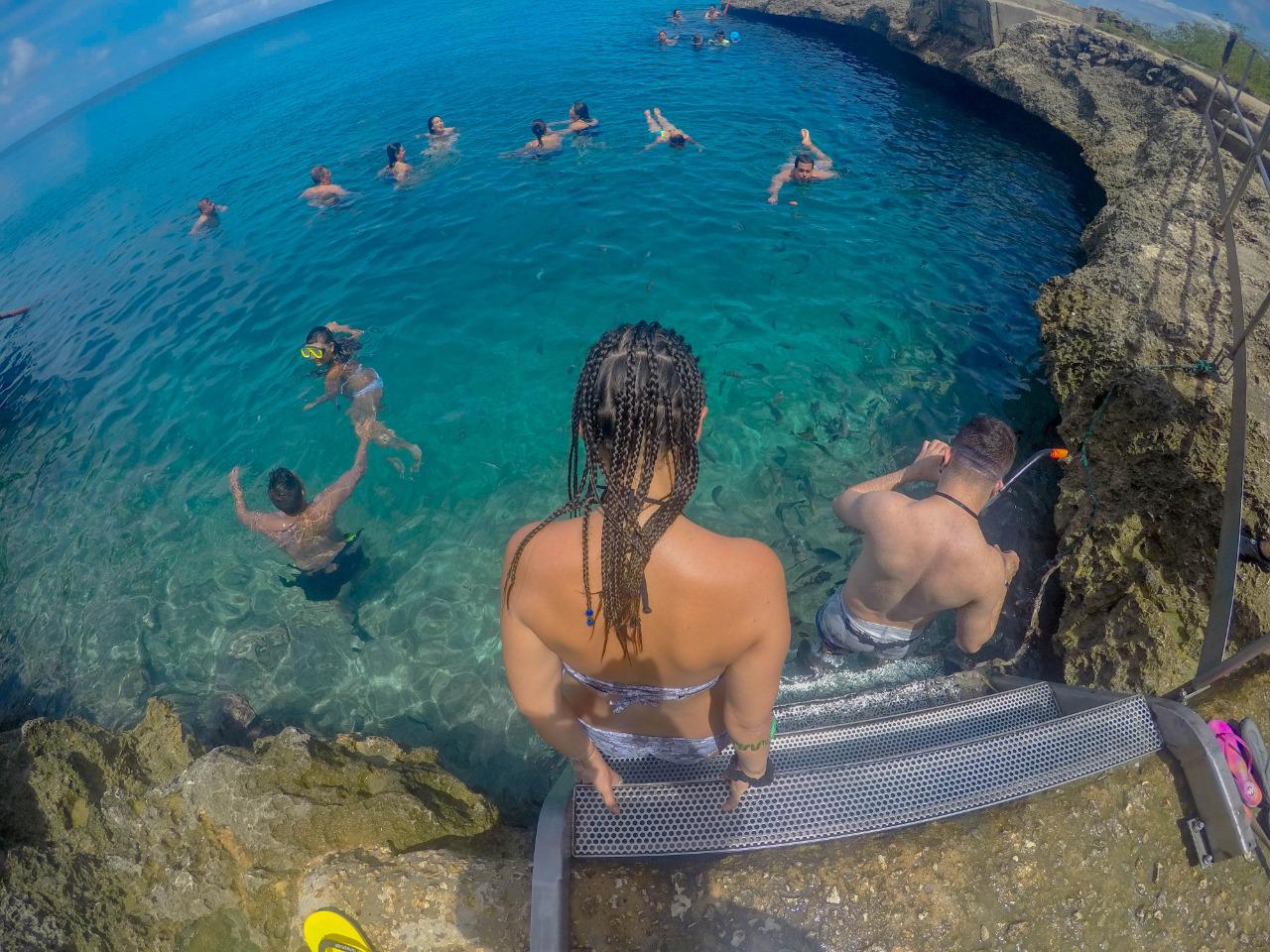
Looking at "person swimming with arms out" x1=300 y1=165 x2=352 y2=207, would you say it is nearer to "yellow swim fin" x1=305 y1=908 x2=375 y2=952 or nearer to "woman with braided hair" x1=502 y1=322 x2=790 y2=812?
"yellow swim fin" x1=305 y1=908 x2=375 y2=952

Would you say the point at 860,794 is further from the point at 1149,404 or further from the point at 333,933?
the point at 1149,404

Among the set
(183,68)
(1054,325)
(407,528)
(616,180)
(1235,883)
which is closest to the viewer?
(1235,883)

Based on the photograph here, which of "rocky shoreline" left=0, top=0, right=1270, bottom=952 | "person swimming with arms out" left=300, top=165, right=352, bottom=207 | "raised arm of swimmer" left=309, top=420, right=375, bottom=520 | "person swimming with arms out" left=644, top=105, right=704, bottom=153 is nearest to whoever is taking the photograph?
"rocky shoreline" left=0, top=0, right=1270, bottom=952

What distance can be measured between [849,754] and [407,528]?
4685mm

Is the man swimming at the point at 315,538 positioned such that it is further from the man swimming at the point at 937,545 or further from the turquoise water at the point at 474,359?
the man swimming at the point at 937,545

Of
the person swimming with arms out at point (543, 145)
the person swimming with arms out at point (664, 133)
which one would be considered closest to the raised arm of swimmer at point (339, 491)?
the person swimming with arms out at point (543, 145)

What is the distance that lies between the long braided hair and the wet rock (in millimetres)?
2318

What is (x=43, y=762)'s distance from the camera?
350cm

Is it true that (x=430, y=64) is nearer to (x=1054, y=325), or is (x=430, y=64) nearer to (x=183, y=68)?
(x=1054, y=325)

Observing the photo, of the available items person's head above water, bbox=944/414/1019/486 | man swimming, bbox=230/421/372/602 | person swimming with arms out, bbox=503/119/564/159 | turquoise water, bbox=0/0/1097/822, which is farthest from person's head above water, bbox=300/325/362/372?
person swimming with arms out, bbox=503/119/564/159

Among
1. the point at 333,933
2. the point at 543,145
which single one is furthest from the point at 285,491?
the point at 543,145

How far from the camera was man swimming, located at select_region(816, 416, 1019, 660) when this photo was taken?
2988 millimetres

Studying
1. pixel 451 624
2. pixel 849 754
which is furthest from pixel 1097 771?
pixel 451 624

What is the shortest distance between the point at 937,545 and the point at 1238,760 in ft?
4.65
